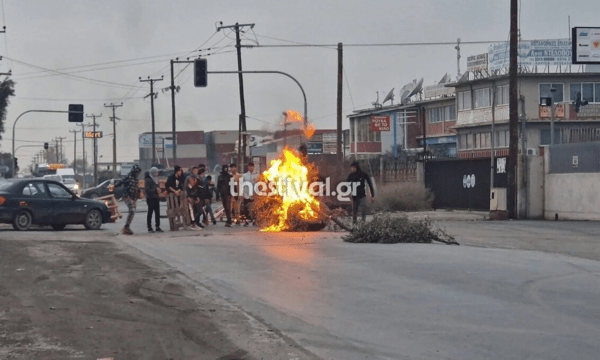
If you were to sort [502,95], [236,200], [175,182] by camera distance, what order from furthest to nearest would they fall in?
[502,95] < [236,200] < [175,182]

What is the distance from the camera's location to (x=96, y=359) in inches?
302

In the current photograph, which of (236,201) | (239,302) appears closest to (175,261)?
(239,302)

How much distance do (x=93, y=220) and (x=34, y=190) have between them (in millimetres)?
1967

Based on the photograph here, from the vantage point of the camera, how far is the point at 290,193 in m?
22.0

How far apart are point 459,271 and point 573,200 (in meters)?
18.1

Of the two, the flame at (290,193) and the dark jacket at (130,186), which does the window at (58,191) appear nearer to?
the dark jacket at (130,186)

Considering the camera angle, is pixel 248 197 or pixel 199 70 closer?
pixel 248 197

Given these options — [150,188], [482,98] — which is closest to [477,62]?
[482,98]

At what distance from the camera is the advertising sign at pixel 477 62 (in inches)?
2480

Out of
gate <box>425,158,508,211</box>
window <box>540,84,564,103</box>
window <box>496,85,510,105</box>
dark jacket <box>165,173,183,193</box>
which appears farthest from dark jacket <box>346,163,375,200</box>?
window <box>496,85,510,105</box>

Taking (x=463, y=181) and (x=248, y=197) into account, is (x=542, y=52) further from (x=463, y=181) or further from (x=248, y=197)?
(x=248, y=197)

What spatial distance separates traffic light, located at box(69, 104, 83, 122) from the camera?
186 feet

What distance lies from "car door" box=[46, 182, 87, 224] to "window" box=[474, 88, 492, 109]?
41.4 meters

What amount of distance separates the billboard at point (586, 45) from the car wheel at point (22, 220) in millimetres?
31531
